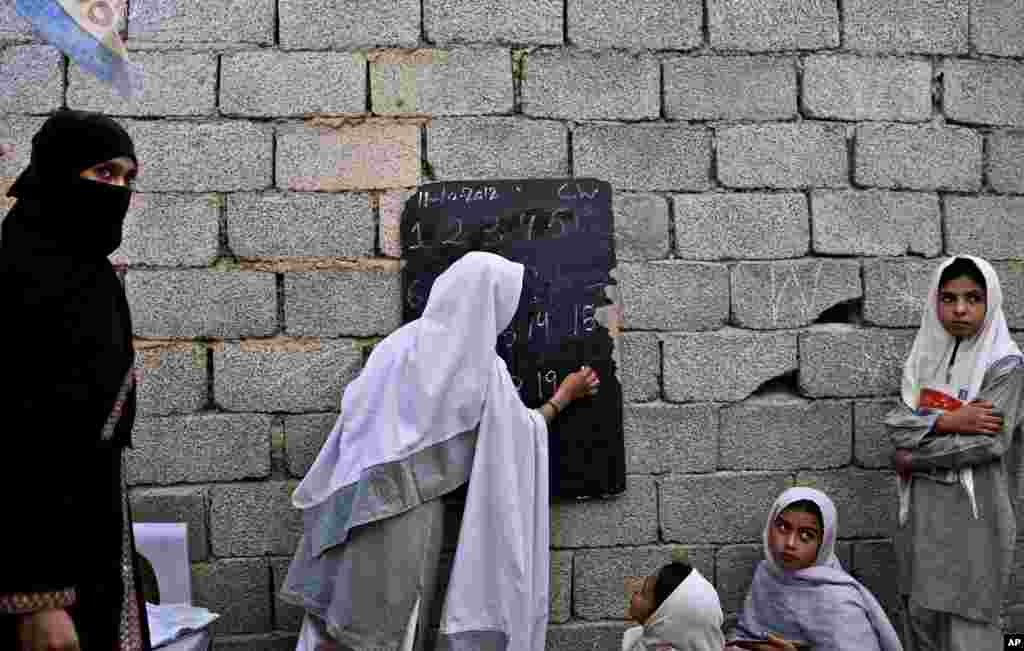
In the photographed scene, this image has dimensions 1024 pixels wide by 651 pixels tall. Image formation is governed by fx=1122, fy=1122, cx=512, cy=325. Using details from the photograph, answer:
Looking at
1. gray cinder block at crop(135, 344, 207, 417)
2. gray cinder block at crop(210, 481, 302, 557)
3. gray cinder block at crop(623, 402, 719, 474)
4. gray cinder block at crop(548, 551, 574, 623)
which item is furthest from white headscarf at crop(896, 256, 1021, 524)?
gray cinder block at crop(135, 344, 207, 417)

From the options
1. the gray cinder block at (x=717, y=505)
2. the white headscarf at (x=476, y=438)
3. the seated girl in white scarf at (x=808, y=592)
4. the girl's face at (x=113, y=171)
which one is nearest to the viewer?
the girl's face at (x=113, y=171)

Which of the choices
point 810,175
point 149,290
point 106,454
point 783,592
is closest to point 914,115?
point 810,175

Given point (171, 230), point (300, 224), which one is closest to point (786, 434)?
point (300, 224)

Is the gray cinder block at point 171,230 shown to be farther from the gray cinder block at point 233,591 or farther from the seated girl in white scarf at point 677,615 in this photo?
the seated girl in white scarf at point 677,615

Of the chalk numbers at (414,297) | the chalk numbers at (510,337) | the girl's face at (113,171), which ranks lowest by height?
the chalk numbers at (510,337)

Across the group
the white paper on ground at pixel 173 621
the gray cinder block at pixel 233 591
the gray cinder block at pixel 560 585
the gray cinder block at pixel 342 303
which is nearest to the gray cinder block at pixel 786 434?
the gray cinder block at pixel 560 585

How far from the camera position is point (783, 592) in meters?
3.92

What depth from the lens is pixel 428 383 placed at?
3418mm

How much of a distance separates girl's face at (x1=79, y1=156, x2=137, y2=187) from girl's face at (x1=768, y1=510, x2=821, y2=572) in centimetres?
254

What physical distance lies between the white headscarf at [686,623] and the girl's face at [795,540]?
0.47 m

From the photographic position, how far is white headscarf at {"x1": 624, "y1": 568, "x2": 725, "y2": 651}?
3514 mm

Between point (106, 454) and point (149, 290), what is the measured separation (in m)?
1.71

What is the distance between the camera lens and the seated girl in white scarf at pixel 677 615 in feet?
11.5

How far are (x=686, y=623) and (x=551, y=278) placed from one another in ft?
4.36
